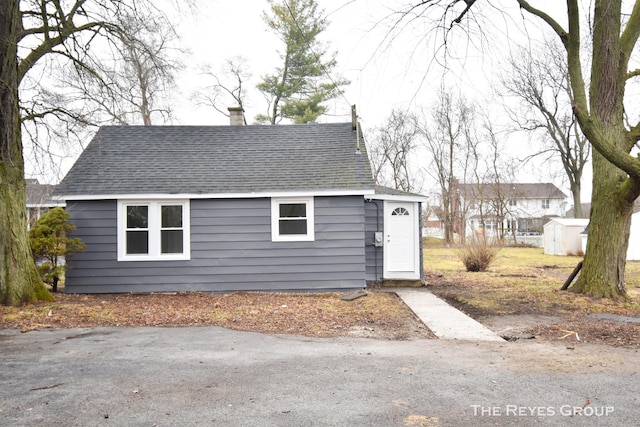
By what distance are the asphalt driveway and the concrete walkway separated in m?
0.47

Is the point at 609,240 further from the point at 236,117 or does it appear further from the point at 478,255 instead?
the point at 236,117

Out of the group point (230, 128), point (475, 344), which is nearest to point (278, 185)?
point (230, 128)

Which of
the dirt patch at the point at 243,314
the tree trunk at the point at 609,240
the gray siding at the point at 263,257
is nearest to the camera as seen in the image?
the dirt patch at the point at 243,314

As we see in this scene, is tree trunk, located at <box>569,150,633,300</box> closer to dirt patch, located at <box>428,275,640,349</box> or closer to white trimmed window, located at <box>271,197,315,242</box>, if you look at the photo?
dirt patch, located at <box>428,275,640,349</box>

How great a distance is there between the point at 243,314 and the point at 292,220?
376 centimetres

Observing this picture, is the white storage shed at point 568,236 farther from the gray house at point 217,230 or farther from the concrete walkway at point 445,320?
the concrete walkway at point 445,320

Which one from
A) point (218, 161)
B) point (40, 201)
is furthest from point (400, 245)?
point (40, 201)

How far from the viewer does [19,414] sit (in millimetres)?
3928

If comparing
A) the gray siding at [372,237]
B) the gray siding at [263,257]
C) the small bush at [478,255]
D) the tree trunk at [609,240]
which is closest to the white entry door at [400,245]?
the gray siding at [372,237]

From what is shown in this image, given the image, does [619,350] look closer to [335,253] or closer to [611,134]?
[611,134]

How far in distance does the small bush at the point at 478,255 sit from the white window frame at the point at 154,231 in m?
11.4

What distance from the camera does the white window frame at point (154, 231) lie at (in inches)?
473

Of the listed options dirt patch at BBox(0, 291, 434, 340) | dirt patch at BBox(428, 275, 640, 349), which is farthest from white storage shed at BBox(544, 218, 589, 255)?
dirt patch at BBox(0, 291, 434, 340)

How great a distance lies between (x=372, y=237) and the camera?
13133 mm
